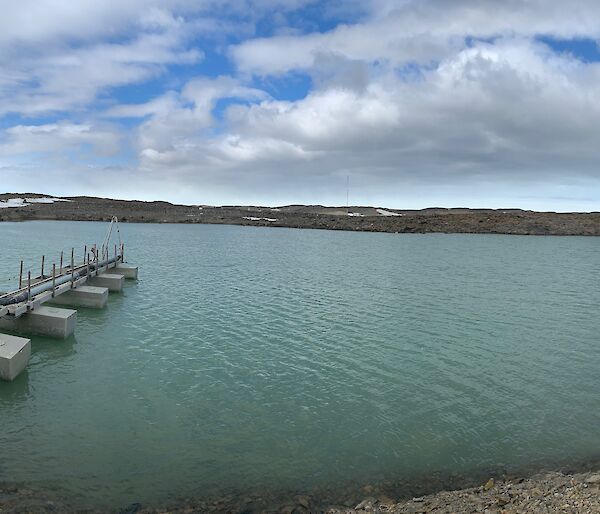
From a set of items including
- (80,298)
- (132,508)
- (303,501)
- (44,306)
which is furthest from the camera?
(80,298)

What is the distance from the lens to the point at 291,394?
15.1m

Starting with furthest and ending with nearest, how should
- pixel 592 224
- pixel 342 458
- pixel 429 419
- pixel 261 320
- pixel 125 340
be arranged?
pixel 592 224
pixel 261 320
pixel 125 340
pixel 429 419
pixel 342 458

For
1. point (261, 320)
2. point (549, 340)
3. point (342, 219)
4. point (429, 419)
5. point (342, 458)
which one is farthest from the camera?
point (342, 219)

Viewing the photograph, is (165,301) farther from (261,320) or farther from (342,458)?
(342,458)

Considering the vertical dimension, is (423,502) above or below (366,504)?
above

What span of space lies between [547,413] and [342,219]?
127 meters

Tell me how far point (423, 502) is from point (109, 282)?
27943 millimetres

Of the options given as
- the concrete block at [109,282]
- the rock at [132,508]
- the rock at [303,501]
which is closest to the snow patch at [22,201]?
the concrete block at [109,282]

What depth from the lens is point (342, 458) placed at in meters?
11.5

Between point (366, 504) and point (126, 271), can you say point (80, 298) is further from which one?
point (366, 504)

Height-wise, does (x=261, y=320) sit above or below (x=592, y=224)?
below

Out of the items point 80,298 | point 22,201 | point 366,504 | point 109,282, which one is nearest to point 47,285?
point 80,298

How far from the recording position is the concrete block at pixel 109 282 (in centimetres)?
3250

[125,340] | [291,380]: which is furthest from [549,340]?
[125,340]
